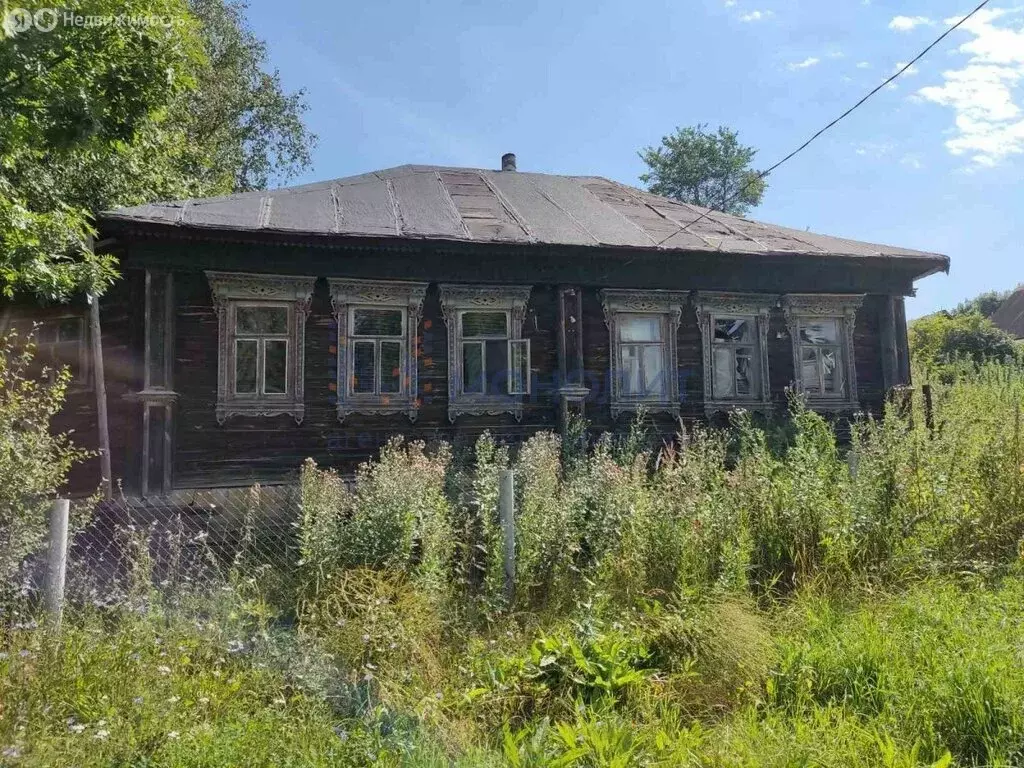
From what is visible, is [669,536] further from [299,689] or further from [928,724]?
[299,689]

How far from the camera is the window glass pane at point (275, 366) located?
8820 mm

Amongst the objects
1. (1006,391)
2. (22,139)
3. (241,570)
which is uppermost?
(22,139)

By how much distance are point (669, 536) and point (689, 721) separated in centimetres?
141

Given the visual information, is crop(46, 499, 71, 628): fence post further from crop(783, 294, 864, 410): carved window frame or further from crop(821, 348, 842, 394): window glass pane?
crop(821, 348, 842, 394): window glass pane

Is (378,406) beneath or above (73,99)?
beneath

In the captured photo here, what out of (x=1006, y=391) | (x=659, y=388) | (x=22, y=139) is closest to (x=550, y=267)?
(x=659, y=388)

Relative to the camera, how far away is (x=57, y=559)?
388cm

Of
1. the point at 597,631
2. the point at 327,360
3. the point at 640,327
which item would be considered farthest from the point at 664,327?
the point at 597,631

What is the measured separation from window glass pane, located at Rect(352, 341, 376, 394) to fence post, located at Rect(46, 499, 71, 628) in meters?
5.20

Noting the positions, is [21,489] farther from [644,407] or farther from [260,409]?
[644,407]

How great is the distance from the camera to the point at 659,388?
33.1 feet

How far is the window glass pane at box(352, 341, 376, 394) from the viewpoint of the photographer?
9102 millimetres

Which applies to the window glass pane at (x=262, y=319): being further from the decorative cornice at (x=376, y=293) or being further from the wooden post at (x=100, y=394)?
the wooden post at (x=100, y=394)

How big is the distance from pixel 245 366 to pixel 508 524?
5.52m
